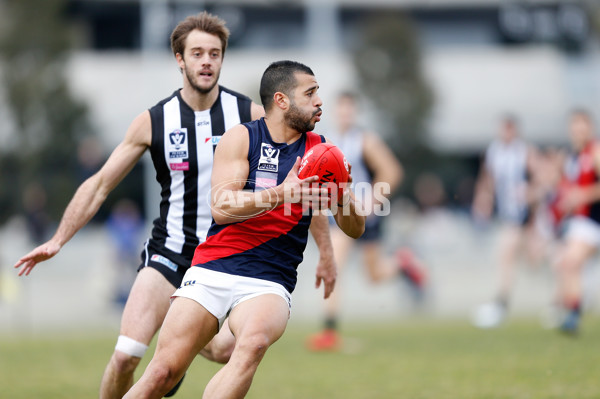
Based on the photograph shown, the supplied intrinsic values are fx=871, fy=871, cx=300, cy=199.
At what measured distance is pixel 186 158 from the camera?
5.56m

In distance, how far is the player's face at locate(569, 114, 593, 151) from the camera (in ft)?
34.5

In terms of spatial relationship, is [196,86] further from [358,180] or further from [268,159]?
[358,180]

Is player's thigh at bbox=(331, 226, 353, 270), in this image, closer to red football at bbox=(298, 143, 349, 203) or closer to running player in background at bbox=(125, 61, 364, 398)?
running player in background at bbox=(125, 61, 364, 398)

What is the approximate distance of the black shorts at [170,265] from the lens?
558cm

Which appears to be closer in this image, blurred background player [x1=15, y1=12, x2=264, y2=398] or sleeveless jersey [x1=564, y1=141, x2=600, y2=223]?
blurred background player [x1=15, y1=12, x2=264, y2=398]

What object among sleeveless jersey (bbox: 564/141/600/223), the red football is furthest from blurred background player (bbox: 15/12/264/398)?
sleeveless jersey (bbox: 564/141/600/223)

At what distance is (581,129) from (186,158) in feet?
21.4

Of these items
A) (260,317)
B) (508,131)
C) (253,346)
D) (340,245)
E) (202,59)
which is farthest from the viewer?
(508,131)

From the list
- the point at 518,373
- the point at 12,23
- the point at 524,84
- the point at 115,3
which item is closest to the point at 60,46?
the point at 12,23

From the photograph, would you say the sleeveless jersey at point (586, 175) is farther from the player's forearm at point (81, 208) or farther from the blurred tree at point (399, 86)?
the blurred tree at point (399, 86)

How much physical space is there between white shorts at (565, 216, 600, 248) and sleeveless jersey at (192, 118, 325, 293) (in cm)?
657

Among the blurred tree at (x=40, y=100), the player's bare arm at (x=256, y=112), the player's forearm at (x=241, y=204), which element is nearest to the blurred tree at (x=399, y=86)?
the blurred tree at (x=40, y=100)

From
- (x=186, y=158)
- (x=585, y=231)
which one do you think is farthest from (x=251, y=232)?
(x=585, y=231)

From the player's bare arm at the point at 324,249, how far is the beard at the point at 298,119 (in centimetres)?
68
